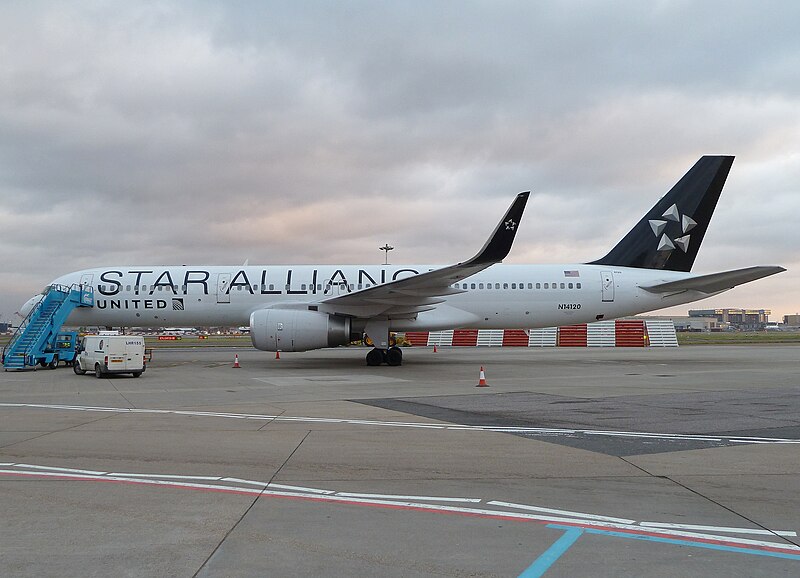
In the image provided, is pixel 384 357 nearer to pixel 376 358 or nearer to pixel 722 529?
pixel 376 358

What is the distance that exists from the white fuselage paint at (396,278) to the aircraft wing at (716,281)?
1.11 ft

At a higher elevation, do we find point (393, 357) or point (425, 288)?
point (425, 288)

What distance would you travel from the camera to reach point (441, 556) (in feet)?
13.5

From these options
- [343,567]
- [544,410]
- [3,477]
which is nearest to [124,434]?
[3,477]

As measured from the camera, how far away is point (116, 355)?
1905 cm

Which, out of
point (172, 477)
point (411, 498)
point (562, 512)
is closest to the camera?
point (562, 512)

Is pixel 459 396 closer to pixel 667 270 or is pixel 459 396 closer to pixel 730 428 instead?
pixel 730 428

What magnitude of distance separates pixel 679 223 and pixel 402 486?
2183 cm

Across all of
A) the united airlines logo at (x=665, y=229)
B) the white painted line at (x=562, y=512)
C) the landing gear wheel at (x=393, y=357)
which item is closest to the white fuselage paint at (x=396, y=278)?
the united airlines logo at (x=665, y=229)

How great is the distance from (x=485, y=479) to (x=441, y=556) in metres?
2.22

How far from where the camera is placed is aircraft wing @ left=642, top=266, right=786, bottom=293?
20.5 meters

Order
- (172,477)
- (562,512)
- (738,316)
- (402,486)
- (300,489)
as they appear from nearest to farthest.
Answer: (562,512)
(300,489)
(402,486)
(172,477)
(738,316)

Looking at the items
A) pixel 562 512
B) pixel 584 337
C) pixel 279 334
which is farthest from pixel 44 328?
pixel 584 337

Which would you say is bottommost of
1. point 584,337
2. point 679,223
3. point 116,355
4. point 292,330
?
point 116,355
